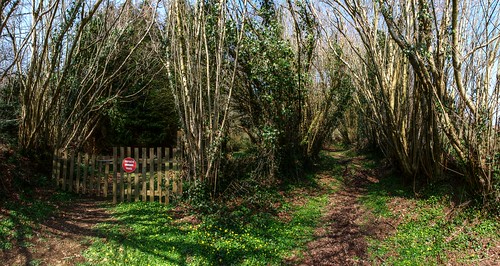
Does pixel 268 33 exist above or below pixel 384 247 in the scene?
above

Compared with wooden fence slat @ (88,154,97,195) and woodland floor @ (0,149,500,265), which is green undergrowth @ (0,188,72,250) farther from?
wooden fence slat @ (88,154,97,195)

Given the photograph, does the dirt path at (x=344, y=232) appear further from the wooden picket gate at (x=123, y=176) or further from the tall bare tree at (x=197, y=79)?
the wooden picket gate at (x=123, y=176)

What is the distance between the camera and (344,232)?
6586 mm

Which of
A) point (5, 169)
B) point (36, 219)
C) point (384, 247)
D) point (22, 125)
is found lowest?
point (384, 247)

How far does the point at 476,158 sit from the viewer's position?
6004mm

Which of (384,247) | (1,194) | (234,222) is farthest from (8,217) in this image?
(384,247)

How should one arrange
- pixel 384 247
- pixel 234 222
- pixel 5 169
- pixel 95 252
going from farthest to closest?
pixel 5 169 → pixel 234 222 → pixel 384 247 → pixel 95 252

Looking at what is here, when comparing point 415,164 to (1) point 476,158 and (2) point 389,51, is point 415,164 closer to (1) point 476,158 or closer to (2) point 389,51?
(1) point 476,158

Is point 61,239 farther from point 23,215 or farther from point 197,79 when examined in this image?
point 197,79

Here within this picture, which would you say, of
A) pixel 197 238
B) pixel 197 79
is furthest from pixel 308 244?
pixel 197 79

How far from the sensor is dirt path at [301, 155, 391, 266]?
18.0ft

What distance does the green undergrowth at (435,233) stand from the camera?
523 centimetres

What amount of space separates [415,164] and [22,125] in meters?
9.45

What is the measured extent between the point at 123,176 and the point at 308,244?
4.29m
